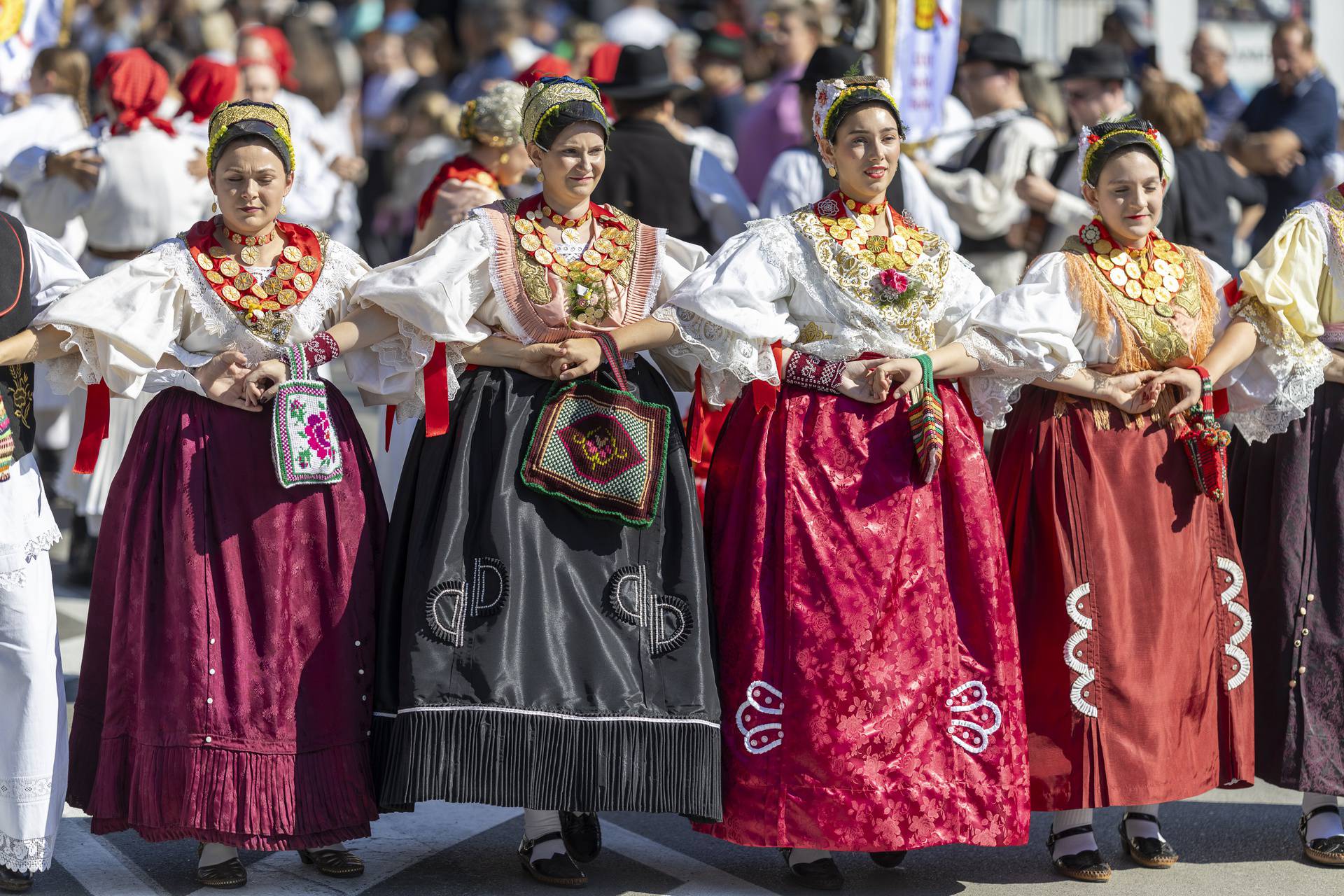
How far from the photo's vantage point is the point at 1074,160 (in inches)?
271

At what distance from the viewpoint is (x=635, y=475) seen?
14.0 ft

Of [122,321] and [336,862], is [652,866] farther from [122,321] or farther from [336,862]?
[122,321]

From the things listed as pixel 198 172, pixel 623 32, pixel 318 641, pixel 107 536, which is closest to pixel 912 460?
pixel 318 641

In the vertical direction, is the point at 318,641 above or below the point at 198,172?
below

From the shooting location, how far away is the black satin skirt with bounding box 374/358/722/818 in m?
4.09

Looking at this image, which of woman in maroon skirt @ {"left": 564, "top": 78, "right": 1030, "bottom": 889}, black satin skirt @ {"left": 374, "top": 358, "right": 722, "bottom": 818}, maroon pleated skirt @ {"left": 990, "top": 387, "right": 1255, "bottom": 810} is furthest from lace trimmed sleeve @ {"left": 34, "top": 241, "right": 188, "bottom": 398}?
maroon pleated skirt @ {"left": 990, "top": 387, "right": 1255, "bottom": 810}

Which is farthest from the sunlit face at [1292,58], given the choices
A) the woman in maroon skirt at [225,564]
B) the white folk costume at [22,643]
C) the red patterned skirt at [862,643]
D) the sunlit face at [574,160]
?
the white folk costume at [22,643]

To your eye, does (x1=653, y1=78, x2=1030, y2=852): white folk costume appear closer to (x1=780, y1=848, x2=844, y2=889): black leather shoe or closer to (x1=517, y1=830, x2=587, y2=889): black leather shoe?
(x1=780, y1=848, x2=844, y2=889): black leather shoe

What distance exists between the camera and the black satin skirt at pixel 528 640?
4.09m

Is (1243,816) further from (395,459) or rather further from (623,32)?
(623,32)

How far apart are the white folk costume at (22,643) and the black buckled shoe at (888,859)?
6.60ft

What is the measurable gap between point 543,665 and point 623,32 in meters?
8.47

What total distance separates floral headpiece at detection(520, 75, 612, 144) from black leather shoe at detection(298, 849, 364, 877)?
6.02ft

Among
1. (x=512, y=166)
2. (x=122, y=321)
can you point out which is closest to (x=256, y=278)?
(x=122, y=321)
